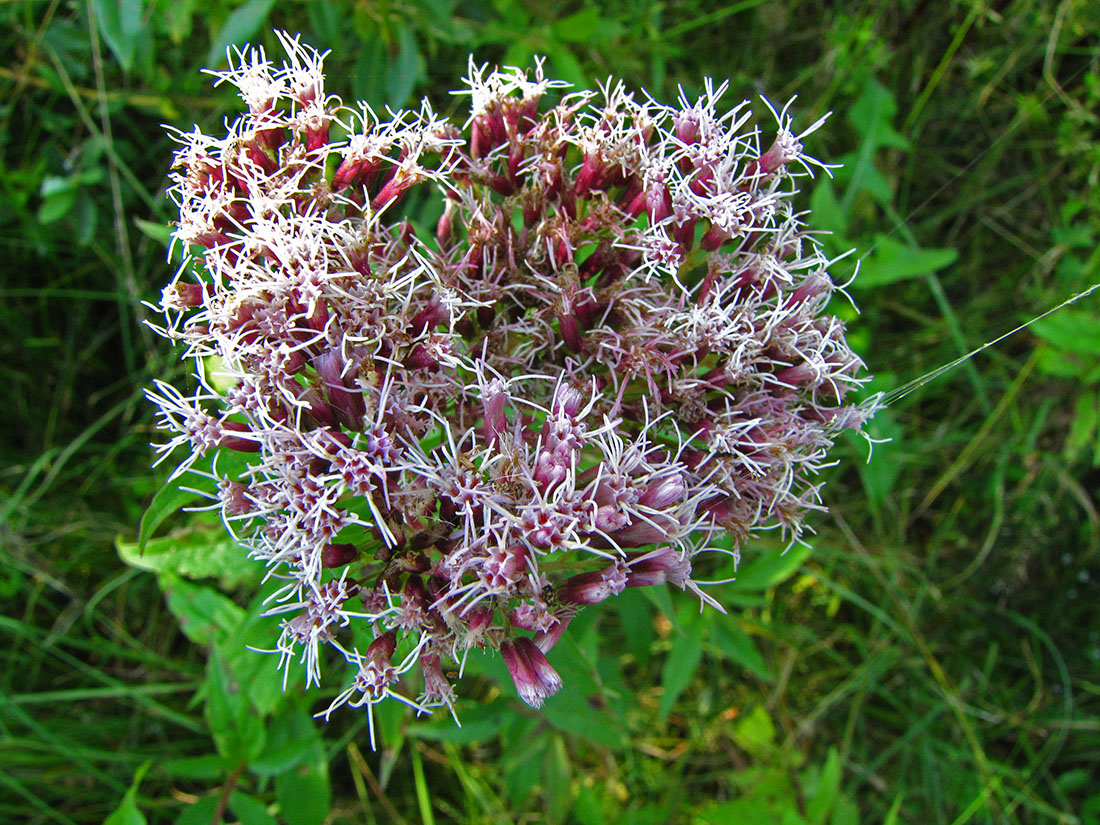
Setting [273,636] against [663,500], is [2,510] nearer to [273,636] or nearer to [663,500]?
[273,636]

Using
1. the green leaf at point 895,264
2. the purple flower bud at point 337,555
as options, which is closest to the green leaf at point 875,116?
the green leaf at point 895,264

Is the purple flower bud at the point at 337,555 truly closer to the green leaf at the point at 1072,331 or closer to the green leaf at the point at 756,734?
the green leaf at the point at 756,734

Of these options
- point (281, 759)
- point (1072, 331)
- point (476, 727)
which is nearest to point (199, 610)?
point (281, 759)

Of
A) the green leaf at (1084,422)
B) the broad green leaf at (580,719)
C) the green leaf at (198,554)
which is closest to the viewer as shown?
the green leaf at (198,554)

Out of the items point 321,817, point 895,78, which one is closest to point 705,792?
point 321,817

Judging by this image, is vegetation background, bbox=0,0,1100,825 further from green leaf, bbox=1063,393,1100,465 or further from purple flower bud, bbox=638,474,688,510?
purple flower bud, bbox=638,474,688,510

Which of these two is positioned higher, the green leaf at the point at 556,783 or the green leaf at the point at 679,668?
the green leaf at the point at 679,668
